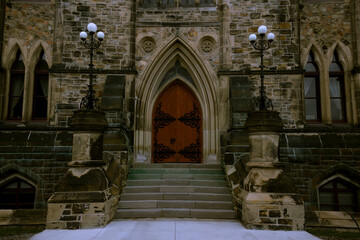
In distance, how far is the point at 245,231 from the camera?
5.23m

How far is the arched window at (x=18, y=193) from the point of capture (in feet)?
27.0

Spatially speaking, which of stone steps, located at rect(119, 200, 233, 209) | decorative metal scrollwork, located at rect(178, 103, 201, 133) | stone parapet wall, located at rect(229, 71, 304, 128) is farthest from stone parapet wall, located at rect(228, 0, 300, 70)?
stone steps, located at rect(119, 200, 233, 209)

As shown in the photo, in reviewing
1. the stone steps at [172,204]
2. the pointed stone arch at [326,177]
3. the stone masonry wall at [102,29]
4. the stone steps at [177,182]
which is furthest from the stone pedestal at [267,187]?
the stone masonry wall at [102,29]

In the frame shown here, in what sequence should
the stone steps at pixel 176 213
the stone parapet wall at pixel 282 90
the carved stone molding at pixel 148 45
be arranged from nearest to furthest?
the stone steps at pixel 176 213, the stone parapet wall at pixel 282 90, the carved stone molding at pixel 148 45

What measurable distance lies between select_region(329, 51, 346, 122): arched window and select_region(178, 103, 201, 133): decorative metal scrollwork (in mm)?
4752

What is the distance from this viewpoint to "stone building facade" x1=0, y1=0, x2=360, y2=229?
8016 mm

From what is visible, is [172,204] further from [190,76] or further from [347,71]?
[347,71]

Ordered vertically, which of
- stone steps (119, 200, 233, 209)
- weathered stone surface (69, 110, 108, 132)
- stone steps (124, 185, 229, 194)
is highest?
weathered stone surface (69, 110, 108, 132)

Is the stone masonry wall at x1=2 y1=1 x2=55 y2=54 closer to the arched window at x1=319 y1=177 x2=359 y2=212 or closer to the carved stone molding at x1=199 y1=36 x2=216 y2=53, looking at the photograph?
the carved stone molding at x1=199 y1=36 x2=216 y2=53

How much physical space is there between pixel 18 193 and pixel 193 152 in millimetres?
5715

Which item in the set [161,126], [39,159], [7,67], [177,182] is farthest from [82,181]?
[7,67]

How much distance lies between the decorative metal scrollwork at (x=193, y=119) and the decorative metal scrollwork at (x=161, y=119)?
1.20 ft

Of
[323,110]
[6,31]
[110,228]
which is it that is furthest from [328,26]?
[6,31]

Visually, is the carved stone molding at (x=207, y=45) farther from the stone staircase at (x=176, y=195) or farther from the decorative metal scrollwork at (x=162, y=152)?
the stone staircase at (x=176, y=195)
